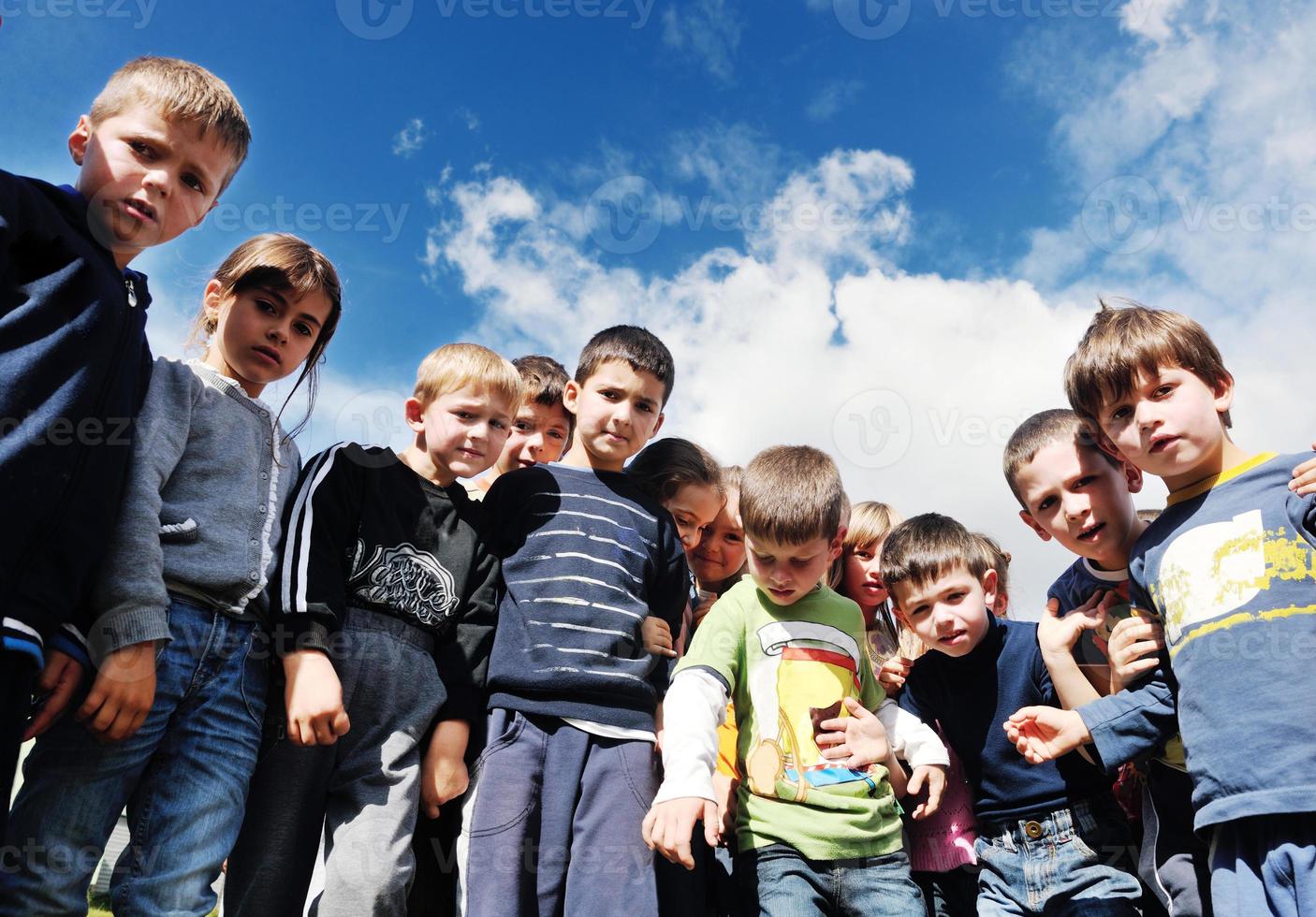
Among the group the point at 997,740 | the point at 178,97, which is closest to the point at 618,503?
the point at 997,740

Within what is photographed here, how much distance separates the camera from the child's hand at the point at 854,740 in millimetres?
2922

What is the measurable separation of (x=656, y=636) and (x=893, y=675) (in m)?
1.04

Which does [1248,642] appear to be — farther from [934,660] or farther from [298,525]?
[298,525]

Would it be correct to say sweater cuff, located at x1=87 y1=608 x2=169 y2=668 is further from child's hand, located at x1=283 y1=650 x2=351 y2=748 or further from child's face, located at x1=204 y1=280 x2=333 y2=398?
child's face, located at x1=204 y1=280 x2=333 y2=398

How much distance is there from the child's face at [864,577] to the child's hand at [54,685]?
3.22m

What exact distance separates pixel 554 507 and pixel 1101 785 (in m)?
2.25

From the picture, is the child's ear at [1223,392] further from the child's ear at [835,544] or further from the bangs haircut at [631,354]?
the bangs haircut at [631,354]

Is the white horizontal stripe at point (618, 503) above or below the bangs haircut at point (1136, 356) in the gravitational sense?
below

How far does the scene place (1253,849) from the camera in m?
2.40

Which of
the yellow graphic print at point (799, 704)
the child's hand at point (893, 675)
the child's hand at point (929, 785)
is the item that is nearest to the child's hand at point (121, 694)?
the yellow graphic print at point (799, 704)

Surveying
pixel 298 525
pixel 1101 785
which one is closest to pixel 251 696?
pixel 298 525

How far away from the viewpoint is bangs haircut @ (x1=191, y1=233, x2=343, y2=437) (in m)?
2.96

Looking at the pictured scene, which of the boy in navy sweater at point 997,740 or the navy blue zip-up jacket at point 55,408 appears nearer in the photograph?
the navy blue zip-up jacket at point 55,408

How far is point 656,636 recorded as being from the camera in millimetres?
3197
